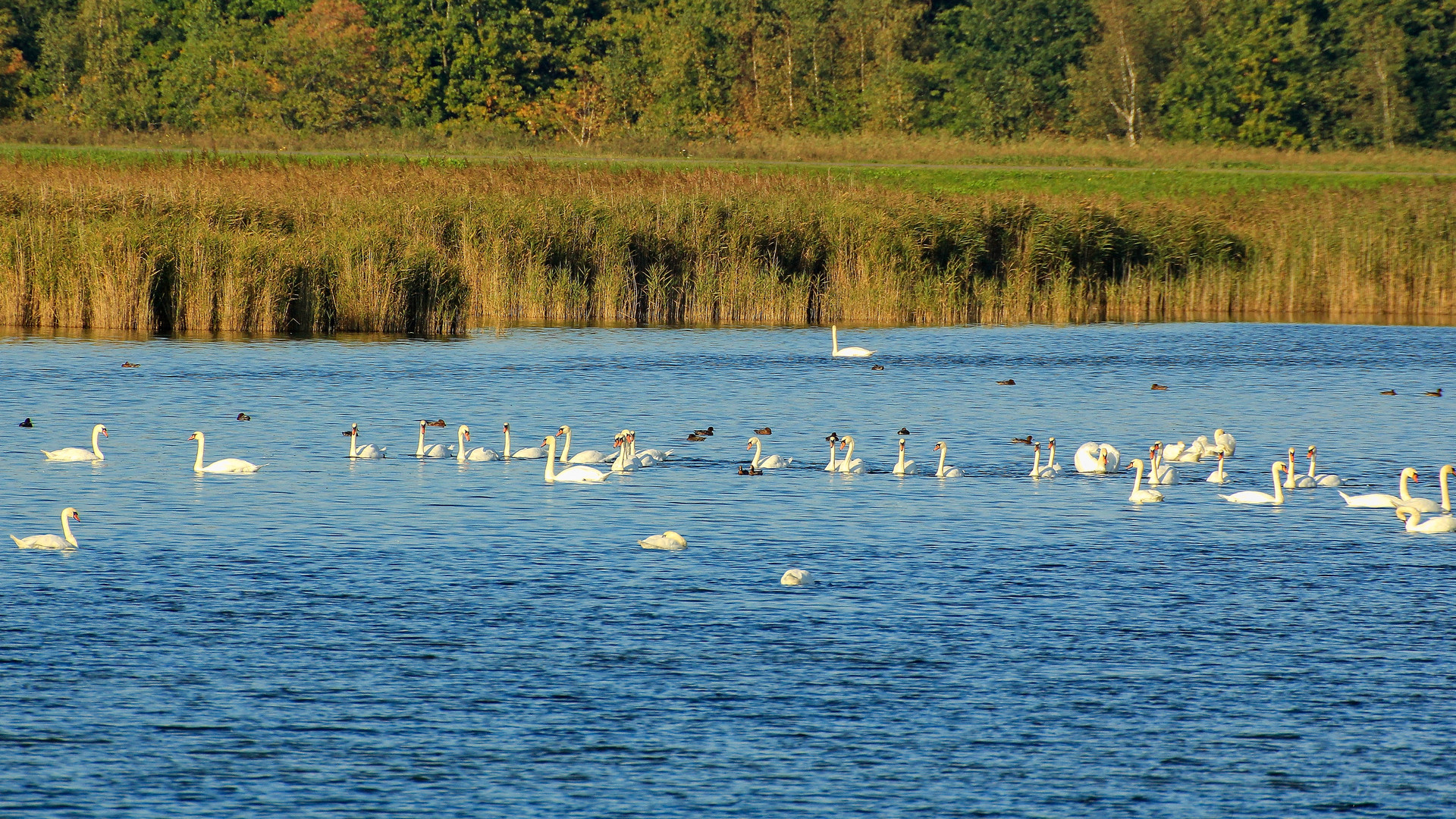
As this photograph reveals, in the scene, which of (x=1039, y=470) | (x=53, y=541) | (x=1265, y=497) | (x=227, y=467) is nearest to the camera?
(x=53, y=541)

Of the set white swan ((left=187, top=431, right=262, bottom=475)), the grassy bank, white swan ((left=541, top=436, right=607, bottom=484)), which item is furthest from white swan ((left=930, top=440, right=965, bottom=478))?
the grassy bank

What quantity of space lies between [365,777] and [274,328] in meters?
21.4

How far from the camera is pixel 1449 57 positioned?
238ft

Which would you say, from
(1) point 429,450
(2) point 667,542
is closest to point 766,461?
(1) point 429,450

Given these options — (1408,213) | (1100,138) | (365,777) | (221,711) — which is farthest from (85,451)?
(1100,138)

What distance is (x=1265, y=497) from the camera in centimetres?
1628

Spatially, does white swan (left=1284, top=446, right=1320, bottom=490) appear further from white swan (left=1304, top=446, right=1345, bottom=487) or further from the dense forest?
the dense forest

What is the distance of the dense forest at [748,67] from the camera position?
71.1 meters

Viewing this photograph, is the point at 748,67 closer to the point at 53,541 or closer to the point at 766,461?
the point at 766,461

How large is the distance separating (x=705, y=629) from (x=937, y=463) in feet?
24.1

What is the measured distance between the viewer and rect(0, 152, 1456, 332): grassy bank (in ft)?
94.0

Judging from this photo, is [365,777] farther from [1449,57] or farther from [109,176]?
[1449,57]

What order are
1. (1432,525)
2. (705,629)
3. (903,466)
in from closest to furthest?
1. (705,629)
2. (1432,525)
3. (903,466)

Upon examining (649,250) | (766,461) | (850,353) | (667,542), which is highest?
(649,250)
